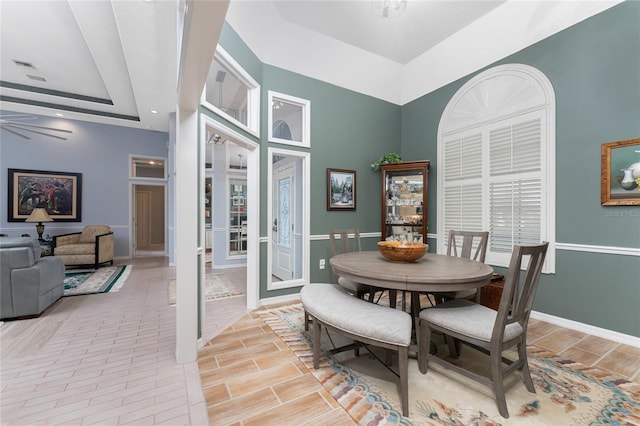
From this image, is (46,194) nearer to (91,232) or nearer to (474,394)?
(91,232)

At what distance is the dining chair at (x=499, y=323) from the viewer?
1552 mm

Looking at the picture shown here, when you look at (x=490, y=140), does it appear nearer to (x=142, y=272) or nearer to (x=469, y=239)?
(x=469, y=239)

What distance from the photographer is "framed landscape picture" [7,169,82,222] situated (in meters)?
5.69

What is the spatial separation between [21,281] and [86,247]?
2.93 m

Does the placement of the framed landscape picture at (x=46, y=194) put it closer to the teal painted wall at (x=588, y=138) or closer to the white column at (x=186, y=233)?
the teal painted wall at (x=588, y=138)

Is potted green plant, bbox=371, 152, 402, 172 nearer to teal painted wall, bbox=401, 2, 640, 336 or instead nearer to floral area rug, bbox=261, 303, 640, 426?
teal painted wall, bbox=401, 2, 640, 336

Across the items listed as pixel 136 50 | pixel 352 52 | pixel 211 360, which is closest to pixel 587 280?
pixel 211 360

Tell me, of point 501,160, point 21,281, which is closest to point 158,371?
point 21,281

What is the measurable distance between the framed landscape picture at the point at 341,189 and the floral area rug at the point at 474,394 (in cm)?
224

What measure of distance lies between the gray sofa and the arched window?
521 centimetres

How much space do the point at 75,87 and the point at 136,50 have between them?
9.61 feet

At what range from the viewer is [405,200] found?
419 cm

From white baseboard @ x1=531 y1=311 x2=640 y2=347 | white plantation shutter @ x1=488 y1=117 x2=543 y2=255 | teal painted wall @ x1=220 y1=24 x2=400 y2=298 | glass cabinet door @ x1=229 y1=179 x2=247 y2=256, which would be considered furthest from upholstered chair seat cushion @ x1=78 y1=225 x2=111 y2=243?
white baseboard @ x1=531 y1=311 x2=640 y2=347

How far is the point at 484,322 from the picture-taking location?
1.69 metres
